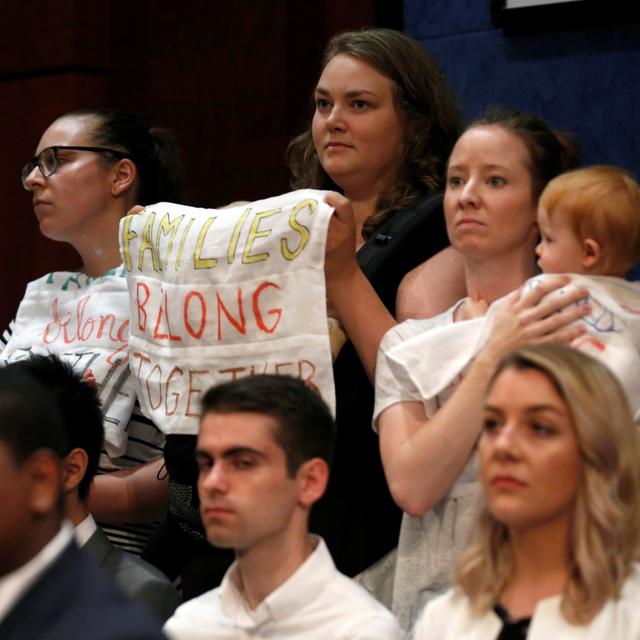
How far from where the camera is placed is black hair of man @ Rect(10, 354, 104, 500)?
3.17m

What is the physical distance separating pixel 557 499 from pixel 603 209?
0.63 metres

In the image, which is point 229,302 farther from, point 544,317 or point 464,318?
point 544,317

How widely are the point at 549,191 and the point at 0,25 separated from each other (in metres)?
2.85

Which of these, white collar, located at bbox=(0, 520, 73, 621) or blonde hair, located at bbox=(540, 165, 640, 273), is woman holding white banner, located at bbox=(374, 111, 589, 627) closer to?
blonde hair, located at bbox=(540, 165, 640, 273)

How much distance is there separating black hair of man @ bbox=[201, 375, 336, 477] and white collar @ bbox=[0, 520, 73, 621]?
57 cm

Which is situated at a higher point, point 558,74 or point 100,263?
point 558,74

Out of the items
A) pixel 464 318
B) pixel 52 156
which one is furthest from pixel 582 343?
pixel 52 156

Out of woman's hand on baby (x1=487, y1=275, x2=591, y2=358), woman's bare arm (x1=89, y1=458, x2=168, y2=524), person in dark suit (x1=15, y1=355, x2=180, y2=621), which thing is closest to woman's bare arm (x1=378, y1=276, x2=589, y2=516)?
woman's hand on baby (x1=487, y1=275, x2=591, y2=358)

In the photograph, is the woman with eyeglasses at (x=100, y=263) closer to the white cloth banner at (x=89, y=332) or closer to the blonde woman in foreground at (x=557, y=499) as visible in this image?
the white cloth banner at (x=89, y=332)

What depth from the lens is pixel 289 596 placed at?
2.45 meters

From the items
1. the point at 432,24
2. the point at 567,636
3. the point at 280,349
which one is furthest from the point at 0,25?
the point at 567,636

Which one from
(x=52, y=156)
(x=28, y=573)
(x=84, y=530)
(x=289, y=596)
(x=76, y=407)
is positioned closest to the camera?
(x=28, y=573)

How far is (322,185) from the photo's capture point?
346cm

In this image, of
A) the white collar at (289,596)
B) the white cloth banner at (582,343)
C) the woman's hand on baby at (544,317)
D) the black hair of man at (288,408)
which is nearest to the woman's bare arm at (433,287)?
the white cloth banner at (582,343)
